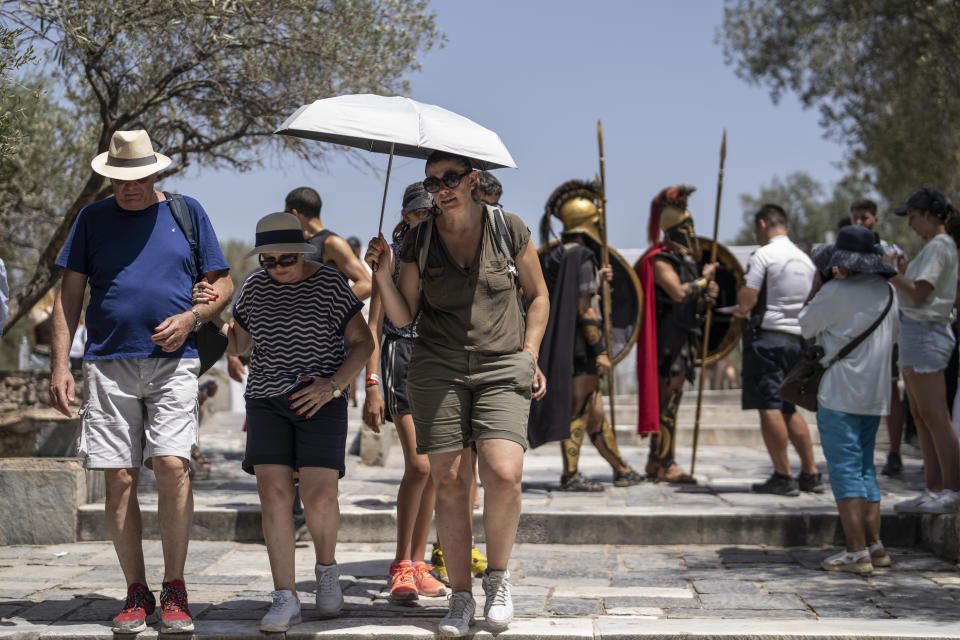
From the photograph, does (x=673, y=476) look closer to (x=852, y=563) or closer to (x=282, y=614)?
(x=852, y=563)

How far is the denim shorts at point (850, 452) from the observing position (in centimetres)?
619

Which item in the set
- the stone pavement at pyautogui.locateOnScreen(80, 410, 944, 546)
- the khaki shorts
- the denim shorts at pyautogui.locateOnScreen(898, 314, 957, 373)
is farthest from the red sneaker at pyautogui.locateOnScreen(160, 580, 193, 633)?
the denim shorts at pyautogui.locateOnScreen(898, 314, 957, 373)

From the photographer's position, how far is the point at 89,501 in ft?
24.4

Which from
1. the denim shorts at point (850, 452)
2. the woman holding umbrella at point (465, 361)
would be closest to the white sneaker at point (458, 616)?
the woman holding umbrella at point (465, 361)

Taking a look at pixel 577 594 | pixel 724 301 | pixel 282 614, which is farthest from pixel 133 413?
pixel 724 301

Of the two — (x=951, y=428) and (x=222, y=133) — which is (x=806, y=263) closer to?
(x=951, y=428)

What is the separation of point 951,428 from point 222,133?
598 centimetres

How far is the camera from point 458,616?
4.66 m

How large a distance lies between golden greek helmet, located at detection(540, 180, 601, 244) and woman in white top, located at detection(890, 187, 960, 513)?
7.63 feet

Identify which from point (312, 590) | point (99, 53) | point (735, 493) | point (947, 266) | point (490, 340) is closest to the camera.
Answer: point (490, 340)

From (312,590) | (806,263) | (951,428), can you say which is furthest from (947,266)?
(312,590)

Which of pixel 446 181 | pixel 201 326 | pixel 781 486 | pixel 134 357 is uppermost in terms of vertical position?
pixel 446 181

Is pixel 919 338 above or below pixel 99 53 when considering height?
below

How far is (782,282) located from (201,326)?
15.9ft
